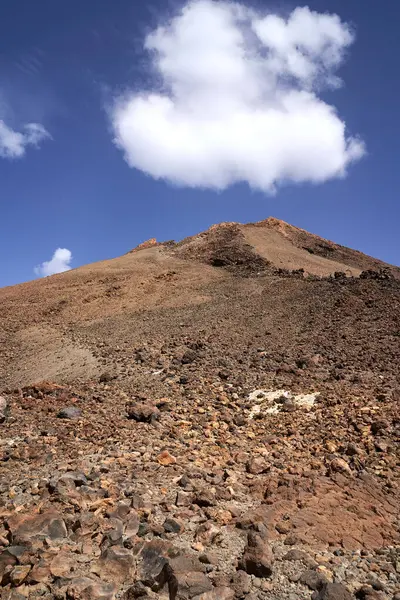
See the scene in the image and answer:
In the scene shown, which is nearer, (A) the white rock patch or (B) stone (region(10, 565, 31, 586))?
(B) stone (region(10, 565, 31, 586))

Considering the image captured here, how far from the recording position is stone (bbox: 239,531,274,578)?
3.63m

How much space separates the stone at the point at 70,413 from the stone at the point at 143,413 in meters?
0.88

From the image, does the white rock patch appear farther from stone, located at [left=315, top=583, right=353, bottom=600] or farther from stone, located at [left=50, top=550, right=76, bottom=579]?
stone, located at [left=50, top=550, right=76, bottom=579]

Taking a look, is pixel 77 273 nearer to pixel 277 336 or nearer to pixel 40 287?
pixel 40 287

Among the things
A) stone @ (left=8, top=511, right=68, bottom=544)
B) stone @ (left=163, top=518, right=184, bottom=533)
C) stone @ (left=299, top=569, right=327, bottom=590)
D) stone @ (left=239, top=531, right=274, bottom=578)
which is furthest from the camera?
stone @ (left=163, top=518, right=184, bottom=533)

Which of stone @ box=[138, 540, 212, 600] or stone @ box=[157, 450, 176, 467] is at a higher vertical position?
stone @ box=[157, 450, 176, 467]

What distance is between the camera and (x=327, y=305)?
576 inches

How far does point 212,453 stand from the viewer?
20.1 feet

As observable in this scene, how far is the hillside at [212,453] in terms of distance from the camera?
3600 mm

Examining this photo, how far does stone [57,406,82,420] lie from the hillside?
0.04 metres

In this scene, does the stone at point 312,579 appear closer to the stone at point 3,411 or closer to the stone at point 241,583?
the stone at point 241,583

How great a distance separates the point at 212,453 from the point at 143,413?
1.78m

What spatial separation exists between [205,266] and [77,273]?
25.4ft

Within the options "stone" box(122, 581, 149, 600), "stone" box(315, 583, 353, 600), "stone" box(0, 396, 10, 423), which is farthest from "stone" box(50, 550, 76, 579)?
"stone" box(0, 396, 10, 423)
